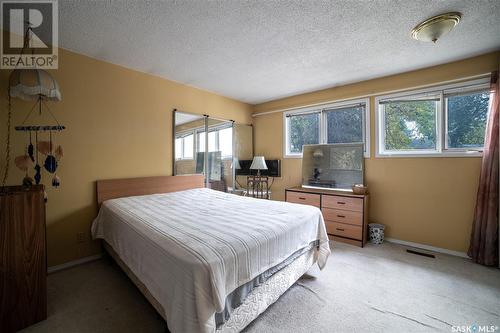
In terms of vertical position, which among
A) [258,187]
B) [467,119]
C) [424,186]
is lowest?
[258,187]

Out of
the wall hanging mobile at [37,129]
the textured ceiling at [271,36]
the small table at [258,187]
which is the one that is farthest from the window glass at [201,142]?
the wall hanging mobile at [37,129]

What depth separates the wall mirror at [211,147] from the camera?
3592 millimetres

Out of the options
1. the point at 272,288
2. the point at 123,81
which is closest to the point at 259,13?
the point at 123,81

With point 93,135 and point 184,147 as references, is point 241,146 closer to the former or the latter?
point 184,147

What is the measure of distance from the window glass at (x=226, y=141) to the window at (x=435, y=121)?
108 inches

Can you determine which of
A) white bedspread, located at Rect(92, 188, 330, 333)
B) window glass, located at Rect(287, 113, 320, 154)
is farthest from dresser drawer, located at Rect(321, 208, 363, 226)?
window glass, located at Rect(287, 113, 320, 154)

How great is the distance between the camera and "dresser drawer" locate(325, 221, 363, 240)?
3096 mm

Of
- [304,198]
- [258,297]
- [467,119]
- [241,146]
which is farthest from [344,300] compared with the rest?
[241,146]

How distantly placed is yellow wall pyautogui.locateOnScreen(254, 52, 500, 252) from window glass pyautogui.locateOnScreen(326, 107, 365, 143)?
22 cm

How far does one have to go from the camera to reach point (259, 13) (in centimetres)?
185

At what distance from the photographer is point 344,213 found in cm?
323

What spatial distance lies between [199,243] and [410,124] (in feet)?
11.6

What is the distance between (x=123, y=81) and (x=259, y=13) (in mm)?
2157

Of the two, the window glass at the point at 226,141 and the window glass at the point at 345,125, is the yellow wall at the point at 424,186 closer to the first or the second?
the window glass at the point at 345,125
